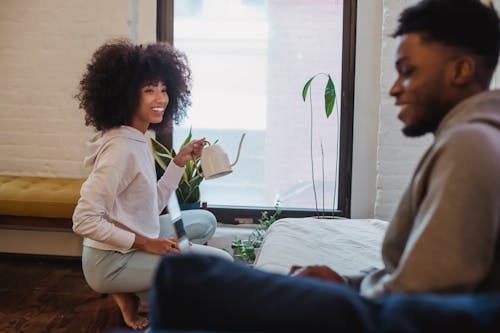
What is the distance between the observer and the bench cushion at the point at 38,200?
3.05 meters

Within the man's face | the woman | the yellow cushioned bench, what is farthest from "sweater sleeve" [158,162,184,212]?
the man's face

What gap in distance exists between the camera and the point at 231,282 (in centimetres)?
67

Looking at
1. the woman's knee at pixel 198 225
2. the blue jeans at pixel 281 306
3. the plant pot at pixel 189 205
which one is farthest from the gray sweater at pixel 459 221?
the plant pot at pixel 189 205

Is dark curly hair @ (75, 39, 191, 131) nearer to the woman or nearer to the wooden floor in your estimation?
the woman

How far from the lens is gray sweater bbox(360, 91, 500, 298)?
2.46 feet

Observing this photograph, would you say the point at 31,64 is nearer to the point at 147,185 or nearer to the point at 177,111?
the point at 177,111

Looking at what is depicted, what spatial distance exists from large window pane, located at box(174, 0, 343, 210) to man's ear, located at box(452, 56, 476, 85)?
2.48 meters

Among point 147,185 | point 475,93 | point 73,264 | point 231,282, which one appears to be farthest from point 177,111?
point 231,282

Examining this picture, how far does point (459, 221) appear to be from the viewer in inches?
29.8

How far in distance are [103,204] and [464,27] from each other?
1458 mm

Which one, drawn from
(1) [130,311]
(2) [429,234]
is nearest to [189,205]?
(1) [130,311]

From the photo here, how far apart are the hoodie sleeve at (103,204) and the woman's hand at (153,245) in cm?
5

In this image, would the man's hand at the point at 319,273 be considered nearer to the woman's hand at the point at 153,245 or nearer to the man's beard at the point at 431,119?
the man's beard at the point at 431,119

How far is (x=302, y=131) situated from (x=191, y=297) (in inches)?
115
